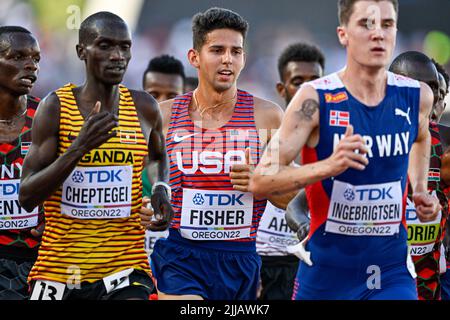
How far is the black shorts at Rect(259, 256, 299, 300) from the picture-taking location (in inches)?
352

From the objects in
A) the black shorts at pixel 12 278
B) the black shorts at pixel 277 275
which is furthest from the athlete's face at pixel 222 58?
the black shorts at pixel 277 275

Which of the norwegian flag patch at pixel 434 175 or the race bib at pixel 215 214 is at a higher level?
the norwegian flag patch at pixel 434 175

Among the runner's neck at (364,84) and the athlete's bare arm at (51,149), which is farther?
the athlete's bare arm at (51,149)

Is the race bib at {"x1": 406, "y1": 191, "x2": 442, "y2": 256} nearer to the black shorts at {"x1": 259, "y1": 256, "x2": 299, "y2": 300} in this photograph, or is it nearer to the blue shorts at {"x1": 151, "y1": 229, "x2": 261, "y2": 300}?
the blue shorts at {"x1": 151, "y1": 229, "x2": 261, "y2": 300}

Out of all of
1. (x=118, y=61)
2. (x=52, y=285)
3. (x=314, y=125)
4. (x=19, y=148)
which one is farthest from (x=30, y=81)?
(x=314, y=125)

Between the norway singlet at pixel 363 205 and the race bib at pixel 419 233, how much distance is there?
1.65m

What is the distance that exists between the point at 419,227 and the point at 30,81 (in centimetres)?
312

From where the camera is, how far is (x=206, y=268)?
6262mm

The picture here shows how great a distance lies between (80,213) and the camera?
5883 mm

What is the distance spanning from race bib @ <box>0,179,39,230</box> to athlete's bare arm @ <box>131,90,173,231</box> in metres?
1.05

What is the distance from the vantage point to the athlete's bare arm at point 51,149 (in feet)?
17.9

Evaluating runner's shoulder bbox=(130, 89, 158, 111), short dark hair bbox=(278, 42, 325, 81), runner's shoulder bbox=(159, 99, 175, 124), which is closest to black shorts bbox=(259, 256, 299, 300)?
short dark hair bbox=(278, 42, 325, 81)

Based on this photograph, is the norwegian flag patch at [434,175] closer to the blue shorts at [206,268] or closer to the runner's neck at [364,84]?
the blue shorts at [206,268]

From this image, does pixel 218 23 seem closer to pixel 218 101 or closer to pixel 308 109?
pixel 218 101
